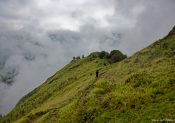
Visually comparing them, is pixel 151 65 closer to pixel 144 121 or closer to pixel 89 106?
pixel 89 106

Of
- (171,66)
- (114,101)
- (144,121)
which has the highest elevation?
(171,66)

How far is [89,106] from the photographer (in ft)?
141

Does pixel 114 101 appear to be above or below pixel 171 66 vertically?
below

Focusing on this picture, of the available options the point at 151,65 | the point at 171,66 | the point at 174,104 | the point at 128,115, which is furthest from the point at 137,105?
the point at 151,65

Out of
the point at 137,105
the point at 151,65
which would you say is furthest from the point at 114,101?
the point at 151,65

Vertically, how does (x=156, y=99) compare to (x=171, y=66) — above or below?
below

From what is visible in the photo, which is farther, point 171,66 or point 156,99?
point 171,66

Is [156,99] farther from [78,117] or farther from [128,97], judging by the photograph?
[78,117]

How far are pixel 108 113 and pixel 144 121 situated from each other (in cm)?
736

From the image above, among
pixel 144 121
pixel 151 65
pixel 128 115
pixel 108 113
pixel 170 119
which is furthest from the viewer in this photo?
pixel 151 65

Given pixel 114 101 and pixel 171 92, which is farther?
pixel 114 101

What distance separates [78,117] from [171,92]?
12463 millimetres

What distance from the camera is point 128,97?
38781mm

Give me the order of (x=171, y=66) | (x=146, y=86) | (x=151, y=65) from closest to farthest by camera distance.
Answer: (x=146, y=86)
(x=171, y=66)
(x=151, y=65)
